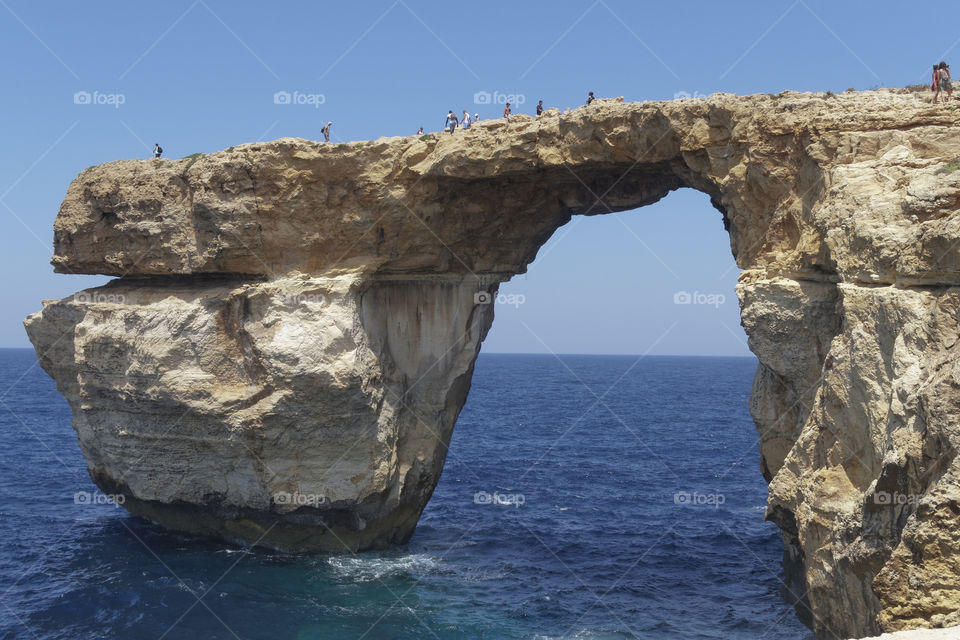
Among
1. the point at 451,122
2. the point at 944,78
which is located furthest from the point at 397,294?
the point at 944,78

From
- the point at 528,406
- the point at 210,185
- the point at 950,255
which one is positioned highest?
the point at 210,185

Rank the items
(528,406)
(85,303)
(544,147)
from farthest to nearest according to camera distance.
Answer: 1. (528,406)
2. (85,303)
3. (544,147)

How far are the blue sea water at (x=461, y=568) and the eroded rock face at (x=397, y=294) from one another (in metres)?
1.77

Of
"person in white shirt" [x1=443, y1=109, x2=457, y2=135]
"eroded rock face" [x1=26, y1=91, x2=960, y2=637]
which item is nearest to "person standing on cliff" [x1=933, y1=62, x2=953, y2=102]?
"eroded rock face" [x1=26, y1=91, x2=960, y2=637]

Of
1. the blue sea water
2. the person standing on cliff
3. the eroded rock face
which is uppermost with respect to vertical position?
the person standing on cliff

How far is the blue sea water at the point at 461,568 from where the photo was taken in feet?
64.6

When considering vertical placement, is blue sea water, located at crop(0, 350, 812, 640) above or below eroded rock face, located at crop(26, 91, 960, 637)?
below

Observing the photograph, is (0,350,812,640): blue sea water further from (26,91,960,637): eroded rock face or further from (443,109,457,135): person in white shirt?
(443,109,457,135): person in white shirt

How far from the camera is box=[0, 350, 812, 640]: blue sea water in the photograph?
19688 millimetres

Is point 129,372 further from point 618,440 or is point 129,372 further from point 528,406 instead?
point 528,406

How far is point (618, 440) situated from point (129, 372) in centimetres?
3269

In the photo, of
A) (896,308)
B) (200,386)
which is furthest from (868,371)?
(200,386)

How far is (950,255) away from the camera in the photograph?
1162cm

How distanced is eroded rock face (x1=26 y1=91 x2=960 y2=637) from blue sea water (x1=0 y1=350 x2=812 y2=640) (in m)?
1.77
